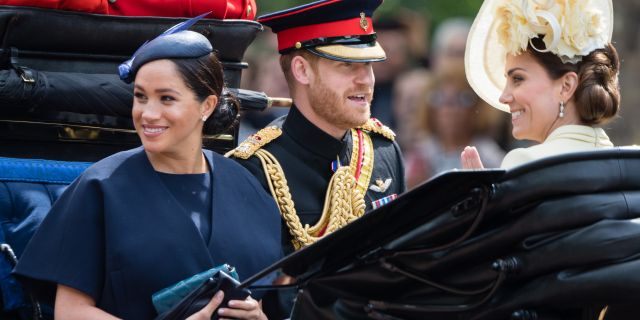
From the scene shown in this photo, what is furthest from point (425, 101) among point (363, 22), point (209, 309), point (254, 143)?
point (209, 309)

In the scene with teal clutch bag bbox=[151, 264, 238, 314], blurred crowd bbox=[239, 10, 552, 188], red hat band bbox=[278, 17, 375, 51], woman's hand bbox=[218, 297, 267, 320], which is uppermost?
red hat band bbox=[278, 17, 375, 51]

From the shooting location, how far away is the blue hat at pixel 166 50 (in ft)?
14.4

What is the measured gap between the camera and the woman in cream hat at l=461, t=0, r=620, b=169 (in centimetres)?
438

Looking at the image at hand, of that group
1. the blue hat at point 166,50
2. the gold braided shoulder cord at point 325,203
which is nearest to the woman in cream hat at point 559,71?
the gold braided shoulder cord at point 325,203

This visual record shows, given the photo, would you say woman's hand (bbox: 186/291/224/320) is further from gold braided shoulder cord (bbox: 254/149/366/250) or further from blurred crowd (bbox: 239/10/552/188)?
blurred crowd (bbox: 239/10/552/188)

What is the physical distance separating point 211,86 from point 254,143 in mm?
725

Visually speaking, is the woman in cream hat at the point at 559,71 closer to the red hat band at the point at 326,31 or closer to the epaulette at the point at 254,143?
the red hat band at the point at 326,31

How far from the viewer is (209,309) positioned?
4.16 metres

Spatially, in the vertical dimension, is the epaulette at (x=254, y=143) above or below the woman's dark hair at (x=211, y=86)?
below

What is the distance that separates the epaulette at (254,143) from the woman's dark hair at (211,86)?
0.32 m

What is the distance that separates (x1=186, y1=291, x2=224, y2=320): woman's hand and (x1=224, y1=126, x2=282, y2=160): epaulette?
1.07 m

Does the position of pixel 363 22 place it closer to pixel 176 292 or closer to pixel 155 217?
pixel 155 217

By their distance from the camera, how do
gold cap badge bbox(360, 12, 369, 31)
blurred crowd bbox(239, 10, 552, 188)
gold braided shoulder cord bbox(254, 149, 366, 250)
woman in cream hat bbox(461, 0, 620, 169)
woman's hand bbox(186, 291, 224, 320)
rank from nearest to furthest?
woman's hand bbox(186, 291, 224, 320) < woman in cream hat bbox(461, 0, 620, 169) < gold braided shoulder cord bbox(254, 149, 366, 250) < gold cap badge bbox(360, 12, 369, 31) < blurred crowd bbox(239, 10, 552, 188)

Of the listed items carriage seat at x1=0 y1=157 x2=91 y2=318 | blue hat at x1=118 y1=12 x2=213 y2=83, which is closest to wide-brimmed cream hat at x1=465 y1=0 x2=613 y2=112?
blue hat at x1=118 y1=12 x2=213 y2=83
